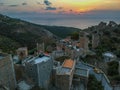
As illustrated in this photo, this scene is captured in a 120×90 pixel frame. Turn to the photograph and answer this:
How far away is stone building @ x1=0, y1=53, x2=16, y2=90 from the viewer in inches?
495

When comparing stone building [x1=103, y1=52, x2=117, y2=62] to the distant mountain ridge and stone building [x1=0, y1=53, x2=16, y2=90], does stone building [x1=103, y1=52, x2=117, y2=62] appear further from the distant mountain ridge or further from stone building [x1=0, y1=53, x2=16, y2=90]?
stone building [x1=0, y1=53, x2=16, y2=90]

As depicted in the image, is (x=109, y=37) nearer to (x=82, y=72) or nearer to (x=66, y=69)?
(x=82, y=72)

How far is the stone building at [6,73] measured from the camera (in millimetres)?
12570

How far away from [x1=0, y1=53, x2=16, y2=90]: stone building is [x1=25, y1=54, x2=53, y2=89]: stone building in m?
1.30

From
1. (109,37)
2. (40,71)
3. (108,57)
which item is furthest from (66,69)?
(109,37)

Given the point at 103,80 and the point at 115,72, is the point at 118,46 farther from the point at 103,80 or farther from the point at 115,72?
the point at 103,80

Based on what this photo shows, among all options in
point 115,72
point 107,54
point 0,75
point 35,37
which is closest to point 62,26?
point 35,37

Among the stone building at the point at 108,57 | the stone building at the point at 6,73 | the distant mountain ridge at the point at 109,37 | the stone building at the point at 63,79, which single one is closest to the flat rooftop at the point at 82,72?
the stone building at the point at 63,79

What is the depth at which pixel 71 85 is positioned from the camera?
50.7ft

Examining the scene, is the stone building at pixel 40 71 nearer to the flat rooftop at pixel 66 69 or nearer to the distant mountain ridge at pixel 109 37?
the flat rooftop at pixel 66 69

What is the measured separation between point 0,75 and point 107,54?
54.4 ft

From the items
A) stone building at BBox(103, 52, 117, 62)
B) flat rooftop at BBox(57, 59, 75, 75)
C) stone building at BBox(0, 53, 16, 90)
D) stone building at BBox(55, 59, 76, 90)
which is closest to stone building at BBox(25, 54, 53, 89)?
stone building at BBox(55, 59, 76, 90)

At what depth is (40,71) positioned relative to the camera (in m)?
14.4

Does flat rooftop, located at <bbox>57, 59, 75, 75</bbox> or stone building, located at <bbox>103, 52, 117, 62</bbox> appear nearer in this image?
flat rooftop, located at <bbox>57, 59, 75, 75</bbox>
